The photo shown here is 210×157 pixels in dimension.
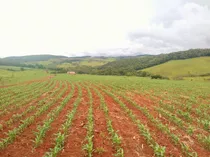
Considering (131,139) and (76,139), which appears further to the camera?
(131,139)

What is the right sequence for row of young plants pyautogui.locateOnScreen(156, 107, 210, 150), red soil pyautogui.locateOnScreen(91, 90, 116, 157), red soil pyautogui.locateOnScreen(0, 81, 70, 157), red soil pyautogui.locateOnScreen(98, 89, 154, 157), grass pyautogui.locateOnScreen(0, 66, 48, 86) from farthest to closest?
grass pyautogui.locateOnScreen(0, 66, 48, 86), row of young plants pyautogui.locateOnScreen(156, 107, 210, 150), red soil pyautogui.locateOnScreen(98, 89, 154, 157), red soil pyautogui.locateOnScreen(91, 90, 116, 157), red soil pyautogui.locateOnScreen(0, 81, 70, 157)

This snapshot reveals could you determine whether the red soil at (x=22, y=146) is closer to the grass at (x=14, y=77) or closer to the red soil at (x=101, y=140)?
the red soil at (x=101, y=140)

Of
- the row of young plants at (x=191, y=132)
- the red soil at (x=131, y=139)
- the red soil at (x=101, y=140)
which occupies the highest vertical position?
the red soil at (x=101, y=140)

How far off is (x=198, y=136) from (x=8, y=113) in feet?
46.1

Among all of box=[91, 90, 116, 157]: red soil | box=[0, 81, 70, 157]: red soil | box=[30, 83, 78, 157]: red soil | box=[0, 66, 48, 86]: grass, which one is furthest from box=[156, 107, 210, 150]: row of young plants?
box=[0, 66, 48, 86]: grass

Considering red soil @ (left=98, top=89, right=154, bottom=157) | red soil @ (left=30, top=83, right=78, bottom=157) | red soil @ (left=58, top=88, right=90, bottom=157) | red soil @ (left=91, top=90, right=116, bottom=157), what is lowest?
red soil @ (left=98, top=89, right=154, bottom=157)

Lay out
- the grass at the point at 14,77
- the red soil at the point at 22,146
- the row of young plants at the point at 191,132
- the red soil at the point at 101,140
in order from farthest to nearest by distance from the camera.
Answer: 1. the grass at the point at 14,77
2. the row of young plants at the point at 191,132
3. the red soil at the point at 101,140
4. the red soil at the point at 22,146

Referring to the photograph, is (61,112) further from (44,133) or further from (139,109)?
(139,109)

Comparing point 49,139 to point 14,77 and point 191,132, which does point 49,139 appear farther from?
point 14,77

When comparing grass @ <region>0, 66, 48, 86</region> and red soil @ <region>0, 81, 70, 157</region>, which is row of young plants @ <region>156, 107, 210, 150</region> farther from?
grass @ <region>0, 66, 48, 86</region>

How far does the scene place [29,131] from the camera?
25.4 feet

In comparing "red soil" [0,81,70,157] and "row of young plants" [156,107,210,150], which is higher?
"red soil" [0,81,70,157]

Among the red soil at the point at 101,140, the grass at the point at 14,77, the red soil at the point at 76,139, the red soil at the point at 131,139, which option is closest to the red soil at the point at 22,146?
the red soil at the point at 76,139

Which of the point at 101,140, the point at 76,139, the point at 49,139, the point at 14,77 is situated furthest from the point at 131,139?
the point at 14,77
